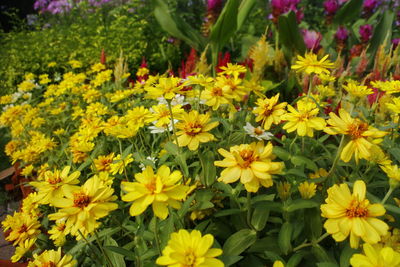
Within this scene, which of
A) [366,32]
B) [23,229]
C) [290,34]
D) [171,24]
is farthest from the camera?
[171,24]

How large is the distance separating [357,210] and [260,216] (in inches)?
10.0

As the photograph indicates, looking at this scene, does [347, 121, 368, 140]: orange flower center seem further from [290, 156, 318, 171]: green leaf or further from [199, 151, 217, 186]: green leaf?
[199, 151, 217, 186]: green leaf

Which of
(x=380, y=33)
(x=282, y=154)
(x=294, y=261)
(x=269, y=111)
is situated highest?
(x=269, y=111)

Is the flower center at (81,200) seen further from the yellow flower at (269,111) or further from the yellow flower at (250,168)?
the yellow flower at (269,111)

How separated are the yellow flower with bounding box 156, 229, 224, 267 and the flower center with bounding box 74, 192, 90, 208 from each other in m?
0.20

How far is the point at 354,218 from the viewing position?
0.58 metres

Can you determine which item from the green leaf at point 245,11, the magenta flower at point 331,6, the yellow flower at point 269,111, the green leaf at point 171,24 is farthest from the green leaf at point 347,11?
the yellow flower at point 269,111

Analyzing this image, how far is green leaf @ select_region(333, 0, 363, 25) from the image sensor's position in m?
2.90

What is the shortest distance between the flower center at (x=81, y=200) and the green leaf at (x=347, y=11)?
116 inches

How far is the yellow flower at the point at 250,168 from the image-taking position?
2.06 feet

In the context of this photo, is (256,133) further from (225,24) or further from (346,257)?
(225,24)

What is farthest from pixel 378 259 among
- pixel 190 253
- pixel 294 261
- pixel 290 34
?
pixel 290 34

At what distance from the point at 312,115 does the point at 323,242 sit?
0.35 m

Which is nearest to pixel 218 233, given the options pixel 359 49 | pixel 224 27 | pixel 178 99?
pixel 178 99
